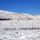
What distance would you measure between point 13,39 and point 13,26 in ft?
0.89

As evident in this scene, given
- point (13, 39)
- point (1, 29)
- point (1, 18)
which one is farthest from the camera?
point (1, 18)

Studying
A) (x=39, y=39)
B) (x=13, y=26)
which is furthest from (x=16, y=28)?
(x=39, y=39)

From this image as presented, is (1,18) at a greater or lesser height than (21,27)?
greater

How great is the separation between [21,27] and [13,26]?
0.09 metres

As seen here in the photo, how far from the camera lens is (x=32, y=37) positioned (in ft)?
2.08

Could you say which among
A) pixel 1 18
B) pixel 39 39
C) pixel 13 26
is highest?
pixel 1 18

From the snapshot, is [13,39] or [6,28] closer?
[13,39]

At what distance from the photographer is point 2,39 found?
617mm

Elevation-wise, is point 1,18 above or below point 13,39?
above

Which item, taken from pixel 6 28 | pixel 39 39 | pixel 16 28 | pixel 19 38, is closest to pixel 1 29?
pixel 6 28

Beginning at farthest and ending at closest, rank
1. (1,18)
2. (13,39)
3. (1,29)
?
(1,18)
(1,29)
(13,39)

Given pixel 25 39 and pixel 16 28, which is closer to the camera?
pixel 25 39

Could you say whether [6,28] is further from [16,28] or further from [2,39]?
[2,39]

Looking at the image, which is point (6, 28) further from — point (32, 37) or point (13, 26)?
point (32, 37)
